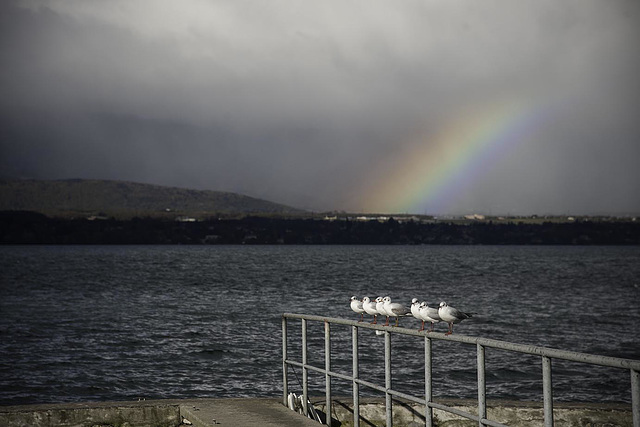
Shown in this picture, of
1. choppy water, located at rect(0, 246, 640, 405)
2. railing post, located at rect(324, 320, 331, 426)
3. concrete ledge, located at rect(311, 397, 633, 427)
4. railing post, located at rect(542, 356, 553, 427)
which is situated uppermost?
railing post, located at rect(542, 356, 553, 427)

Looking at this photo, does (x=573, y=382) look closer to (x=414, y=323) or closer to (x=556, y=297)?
(x=414, y=323)

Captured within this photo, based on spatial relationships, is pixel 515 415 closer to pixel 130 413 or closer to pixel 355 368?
pixel 355 368

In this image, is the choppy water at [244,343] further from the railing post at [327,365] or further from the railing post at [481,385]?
the railing post at [481,385]

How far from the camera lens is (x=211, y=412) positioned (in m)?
10.4

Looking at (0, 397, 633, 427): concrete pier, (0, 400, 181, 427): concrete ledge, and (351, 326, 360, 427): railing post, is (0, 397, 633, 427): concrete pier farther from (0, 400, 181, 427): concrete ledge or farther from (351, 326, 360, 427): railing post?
(351, 326, 360, 427): railing post

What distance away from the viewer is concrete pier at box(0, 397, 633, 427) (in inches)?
408

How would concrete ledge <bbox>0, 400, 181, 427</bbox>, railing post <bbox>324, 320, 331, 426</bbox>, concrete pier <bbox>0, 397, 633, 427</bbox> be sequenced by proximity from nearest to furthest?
railing post <bbox>324, 320, 331, 426</bbox>, concrete pier <bbox>0, 397, 633, 427</bbox>, concrete ledge <bbox>0, 400, 181, 427</bbox>

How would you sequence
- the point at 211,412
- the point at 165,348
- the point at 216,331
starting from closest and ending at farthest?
1. the point at 211,412
2. the point at 165,348
3. the point at 216,331

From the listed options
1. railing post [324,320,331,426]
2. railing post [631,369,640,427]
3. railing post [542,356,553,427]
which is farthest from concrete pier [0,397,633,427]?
railing post [631,369,640,427]

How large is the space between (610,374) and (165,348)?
17.5m

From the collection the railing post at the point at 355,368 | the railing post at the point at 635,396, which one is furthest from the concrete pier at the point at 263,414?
the railing post at the point at 635,396

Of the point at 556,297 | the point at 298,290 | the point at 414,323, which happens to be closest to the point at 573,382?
the point at 414,323

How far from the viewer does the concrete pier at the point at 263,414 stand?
1038cm

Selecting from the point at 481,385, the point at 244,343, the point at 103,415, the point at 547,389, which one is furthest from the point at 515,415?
the point at 244,343
